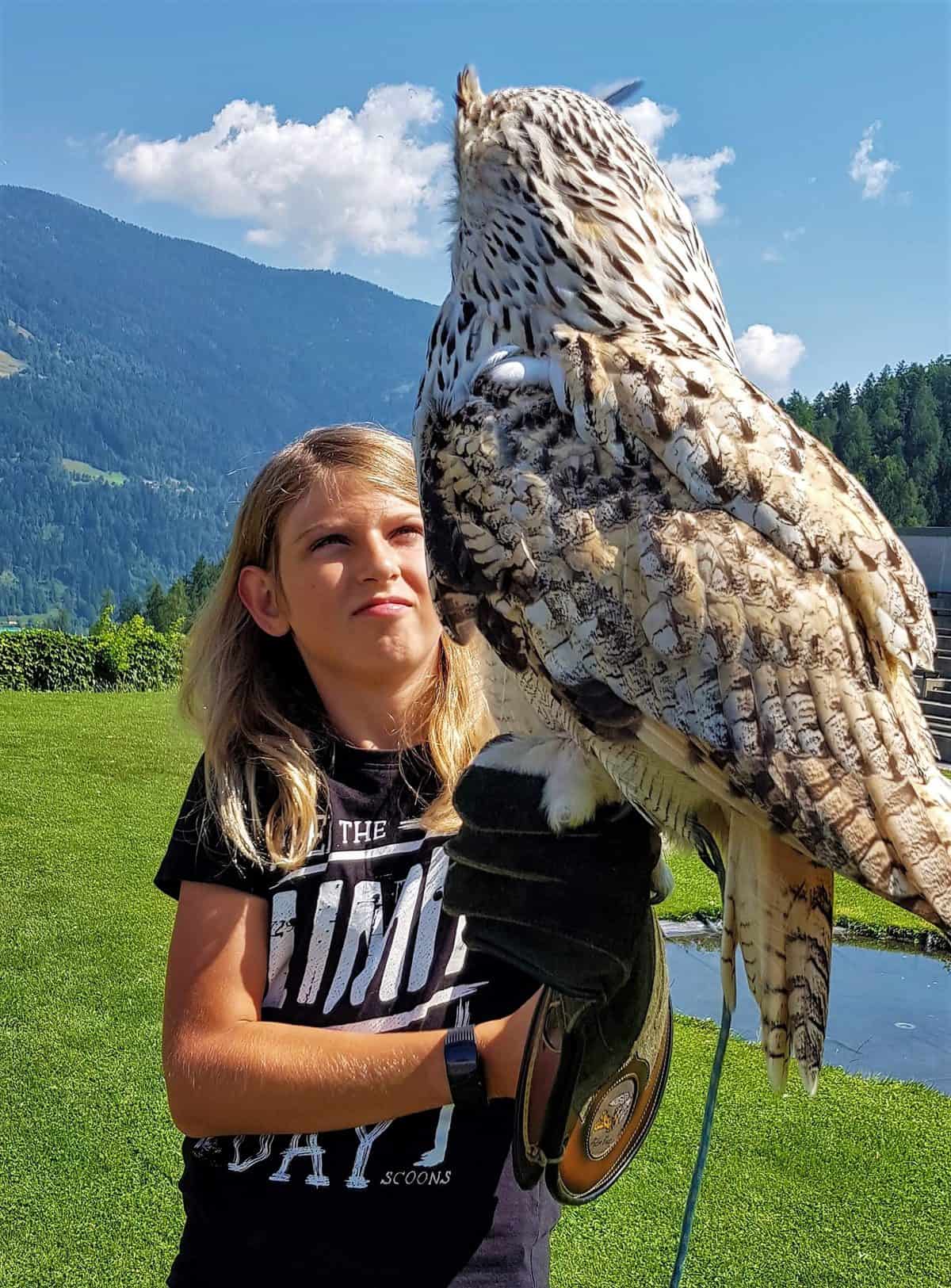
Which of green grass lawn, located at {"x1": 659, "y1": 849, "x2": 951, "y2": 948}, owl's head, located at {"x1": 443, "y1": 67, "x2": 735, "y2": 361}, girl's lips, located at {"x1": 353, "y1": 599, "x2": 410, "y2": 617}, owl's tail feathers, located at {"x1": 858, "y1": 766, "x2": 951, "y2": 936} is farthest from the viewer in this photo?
green grass lawn, located at {"x1": 659, "y1": 849, "x2": 951, "y2": 948}

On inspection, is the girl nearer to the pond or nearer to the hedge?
the pond

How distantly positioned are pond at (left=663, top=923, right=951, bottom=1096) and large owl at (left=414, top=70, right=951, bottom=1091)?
12.5 ft

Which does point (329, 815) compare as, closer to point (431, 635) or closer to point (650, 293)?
point (431, 635)

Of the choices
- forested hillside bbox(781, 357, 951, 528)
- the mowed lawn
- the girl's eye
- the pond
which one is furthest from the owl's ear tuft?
forested hillside bbox(781, 357, 951, 528)

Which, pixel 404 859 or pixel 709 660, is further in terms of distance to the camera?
pixel 404 859

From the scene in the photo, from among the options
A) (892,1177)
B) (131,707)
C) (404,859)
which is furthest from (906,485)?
(404,859)

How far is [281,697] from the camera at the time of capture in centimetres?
222

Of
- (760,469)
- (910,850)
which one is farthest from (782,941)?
(760,469)

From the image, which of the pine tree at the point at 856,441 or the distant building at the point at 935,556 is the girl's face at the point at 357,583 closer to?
the distant building at the point at 935,556

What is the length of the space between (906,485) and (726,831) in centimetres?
4063

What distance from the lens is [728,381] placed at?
1.59 m

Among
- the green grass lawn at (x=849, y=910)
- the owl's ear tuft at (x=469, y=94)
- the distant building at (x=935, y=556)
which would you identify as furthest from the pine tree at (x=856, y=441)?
the owl's ear tuft at (x=469, y=94)

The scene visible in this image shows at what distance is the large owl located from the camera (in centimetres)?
142

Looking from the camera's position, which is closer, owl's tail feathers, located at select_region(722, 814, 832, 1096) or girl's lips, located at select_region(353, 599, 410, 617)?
owl's tail feathers, located at select_region(722, 814, 832, 1096)
